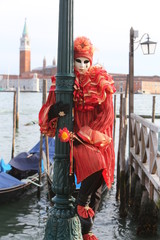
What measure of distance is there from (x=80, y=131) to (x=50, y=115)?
15 centimetres

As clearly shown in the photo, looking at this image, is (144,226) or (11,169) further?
(11,169)

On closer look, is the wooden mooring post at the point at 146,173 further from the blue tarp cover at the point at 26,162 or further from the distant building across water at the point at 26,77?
the distant building across water at the point at 26,77

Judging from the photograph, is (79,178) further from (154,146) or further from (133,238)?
(133,238)

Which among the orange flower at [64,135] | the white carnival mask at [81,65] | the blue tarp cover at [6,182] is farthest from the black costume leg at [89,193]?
the blue tarp cover at [6,182]

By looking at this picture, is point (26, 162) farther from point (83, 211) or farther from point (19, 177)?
point (83, 211)

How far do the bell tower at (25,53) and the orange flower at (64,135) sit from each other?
77481 millimetres

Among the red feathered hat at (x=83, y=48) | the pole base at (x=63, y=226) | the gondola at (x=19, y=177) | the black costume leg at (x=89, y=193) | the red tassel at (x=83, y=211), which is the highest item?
the red feathered hat at (x=83, y=48)

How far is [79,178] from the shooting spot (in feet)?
6.26

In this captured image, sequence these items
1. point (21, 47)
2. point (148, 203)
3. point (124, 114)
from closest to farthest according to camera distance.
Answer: point (148, 203) → point (124, 114) → point (21, 47)

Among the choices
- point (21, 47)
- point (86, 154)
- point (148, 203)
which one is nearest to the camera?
point (86, 154)

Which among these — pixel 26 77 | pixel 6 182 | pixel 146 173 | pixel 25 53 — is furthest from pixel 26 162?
pixel 25 53

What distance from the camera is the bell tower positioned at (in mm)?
78875

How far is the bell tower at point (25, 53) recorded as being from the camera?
259 feet

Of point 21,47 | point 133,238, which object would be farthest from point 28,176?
point 21,47
